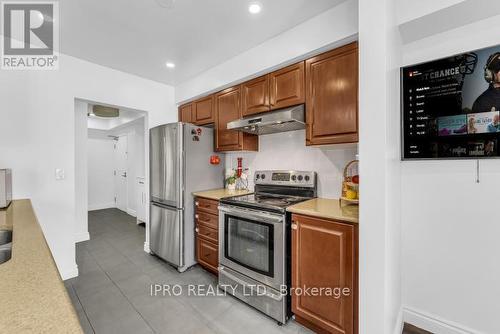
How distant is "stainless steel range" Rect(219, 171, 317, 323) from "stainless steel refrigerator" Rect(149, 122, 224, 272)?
24.2 inches

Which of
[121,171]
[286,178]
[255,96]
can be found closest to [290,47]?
[255,96]

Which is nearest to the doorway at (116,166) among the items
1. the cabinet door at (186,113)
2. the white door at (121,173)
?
the white door at (121,173)

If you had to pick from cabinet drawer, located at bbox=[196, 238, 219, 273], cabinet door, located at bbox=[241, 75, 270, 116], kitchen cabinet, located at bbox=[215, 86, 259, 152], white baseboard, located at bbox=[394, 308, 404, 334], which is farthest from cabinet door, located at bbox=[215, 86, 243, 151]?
white baseboard, located at bbox=[394, 308, 404, 334]

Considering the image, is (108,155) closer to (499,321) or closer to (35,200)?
(35,200)

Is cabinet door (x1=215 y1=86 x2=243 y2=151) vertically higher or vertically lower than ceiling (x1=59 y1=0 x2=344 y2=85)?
lower

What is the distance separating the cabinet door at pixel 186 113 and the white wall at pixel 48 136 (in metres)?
1.02

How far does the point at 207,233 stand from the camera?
2.58 m

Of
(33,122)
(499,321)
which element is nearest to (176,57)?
(33,122)

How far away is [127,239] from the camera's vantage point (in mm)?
3752

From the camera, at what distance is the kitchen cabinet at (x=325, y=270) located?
1.50 metres

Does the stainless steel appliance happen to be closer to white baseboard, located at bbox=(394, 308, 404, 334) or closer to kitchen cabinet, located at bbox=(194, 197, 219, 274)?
kitchen cabinet, located at bbox=(194, 197, 219, 274)

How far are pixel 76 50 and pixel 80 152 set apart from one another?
6.75 feet

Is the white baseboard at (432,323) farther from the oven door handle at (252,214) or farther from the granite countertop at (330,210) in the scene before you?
the oven door handle at (252,214)

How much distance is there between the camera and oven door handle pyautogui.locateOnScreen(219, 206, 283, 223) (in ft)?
6.03
